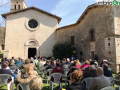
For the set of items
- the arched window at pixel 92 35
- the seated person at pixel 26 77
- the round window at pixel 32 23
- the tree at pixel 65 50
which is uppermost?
the round window at pixel 32 23

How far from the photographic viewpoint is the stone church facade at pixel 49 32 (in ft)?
38.6

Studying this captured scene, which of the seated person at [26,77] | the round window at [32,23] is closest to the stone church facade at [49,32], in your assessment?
the round window at [32,23]

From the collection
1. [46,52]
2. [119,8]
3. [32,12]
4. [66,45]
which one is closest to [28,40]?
[46,52]

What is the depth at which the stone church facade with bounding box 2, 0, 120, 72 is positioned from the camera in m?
11.8

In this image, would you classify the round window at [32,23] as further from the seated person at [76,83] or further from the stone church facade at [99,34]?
the seated person at [76,83]

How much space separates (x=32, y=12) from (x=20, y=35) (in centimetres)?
417

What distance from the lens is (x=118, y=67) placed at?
9.68 m

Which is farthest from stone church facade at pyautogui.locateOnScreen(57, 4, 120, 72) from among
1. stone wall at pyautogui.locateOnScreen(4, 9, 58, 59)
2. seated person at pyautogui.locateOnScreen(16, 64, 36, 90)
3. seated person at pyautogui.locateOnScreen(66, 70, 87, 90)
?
seated person at pyautogui.locateOnScreen(16, 64, 36, 90)

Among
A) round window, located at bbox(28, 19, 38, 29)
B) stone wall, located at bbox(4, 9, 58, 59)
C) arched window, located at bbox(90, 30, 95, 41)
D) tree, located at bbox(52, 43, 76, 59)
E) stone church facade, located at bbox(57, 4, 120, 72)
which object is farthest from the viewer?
round window, located at bbox(28, 19, 38, 29)

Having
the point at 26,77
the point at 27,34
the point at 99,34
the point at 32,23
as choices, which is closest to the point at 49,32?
the point at 32,23

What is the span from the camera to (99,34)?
11.6m

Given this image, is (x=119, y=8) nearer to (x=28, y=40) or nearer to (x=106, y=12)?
(x=106, y=12)

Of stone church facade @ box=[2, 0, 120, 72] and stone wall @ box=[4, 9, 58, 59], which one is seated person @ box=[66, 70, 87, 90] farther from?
stone wall @ box=[4, 9, 58, 59]

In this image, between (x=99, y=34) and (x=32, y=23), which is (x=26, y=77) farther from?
(x=32, y=23)
